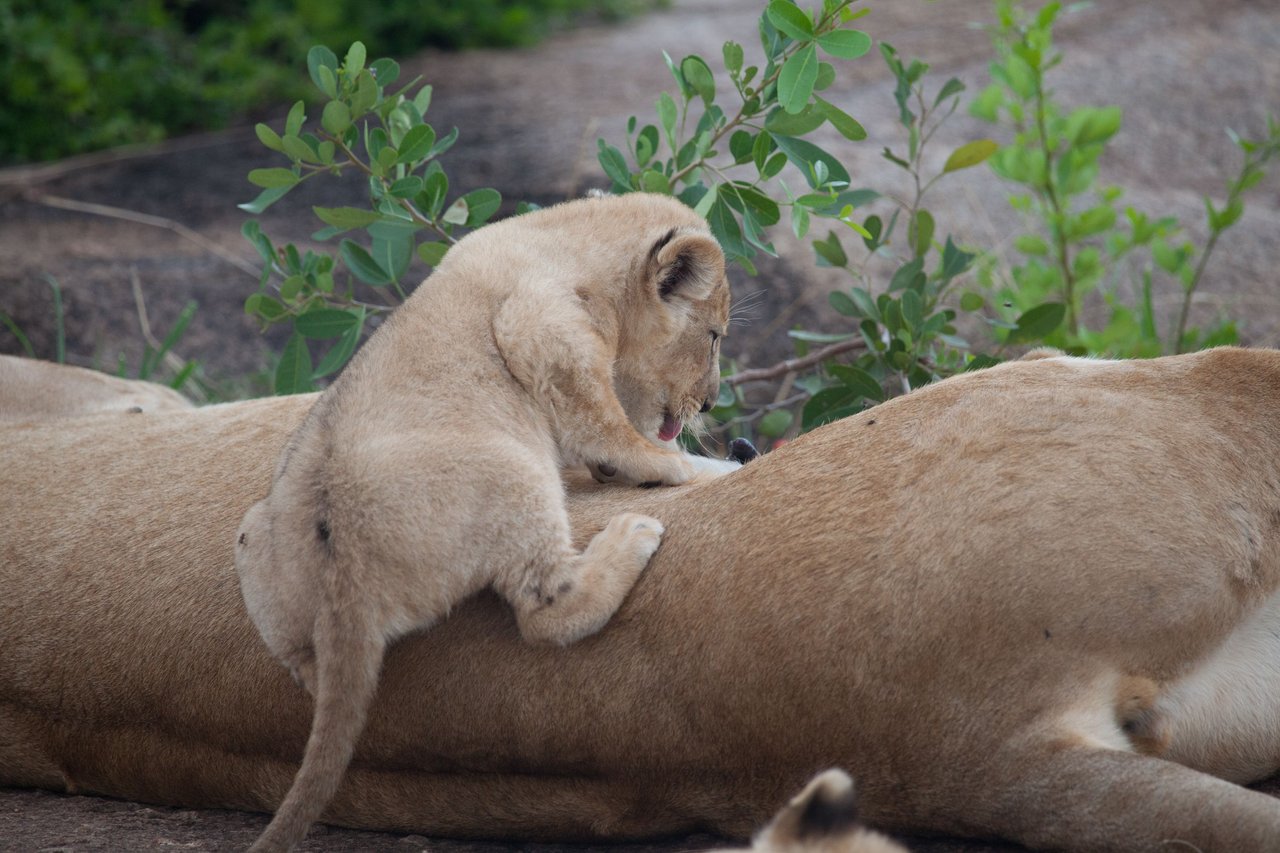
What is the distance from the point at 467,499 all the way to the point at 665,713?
560 millimetres

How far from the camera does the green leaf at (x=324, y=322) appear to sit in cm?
382

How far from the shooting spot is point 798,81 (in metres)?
3.30

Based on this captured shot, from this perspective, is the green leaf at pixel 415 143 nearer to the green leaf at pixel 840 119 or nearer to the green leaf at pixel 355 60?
the green leaf at pixel 355 60

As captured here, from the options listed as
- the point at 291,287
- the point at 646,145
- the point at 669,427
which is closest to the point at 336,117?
the point at 291,287

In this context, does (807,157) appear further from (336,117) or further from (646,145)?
(336,117)

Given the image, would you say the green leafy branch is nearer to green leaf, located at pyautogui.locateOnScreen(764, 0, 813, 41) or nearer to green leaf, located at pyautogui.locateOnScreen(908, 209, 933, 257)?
green leaf, located at pyautogui.locateOnScreen(764, 0, 813, 41)

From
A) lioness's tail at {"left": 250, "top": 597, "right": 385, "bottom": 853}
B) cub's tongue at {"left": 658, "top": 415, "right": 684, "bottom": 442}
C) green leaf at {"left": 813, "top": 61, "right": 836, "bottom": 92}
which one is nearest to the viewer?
lioness's tail at {"left": 250, "top": 597, "right": 385, "bottom": 853}

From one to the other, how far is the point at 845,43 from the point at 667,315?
795 mm

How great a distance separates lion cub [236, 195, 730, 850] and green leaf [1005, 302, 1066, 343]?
4.11 ft

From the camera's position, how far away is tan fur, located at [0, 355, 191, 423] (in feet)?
13.9

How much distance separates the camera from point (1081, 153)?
192 inches

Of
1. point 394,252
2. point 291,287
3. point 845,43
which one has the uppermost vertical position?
point 845,43

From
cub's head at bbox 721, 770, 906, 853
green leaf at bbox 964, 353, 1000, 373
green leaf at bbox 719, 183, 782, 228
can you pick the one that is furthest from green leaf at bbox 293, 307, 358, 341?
cub's head at bbox 721, 770, 906, 853

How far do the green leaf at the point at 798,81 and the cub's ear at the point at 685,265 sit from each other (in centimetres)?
38
